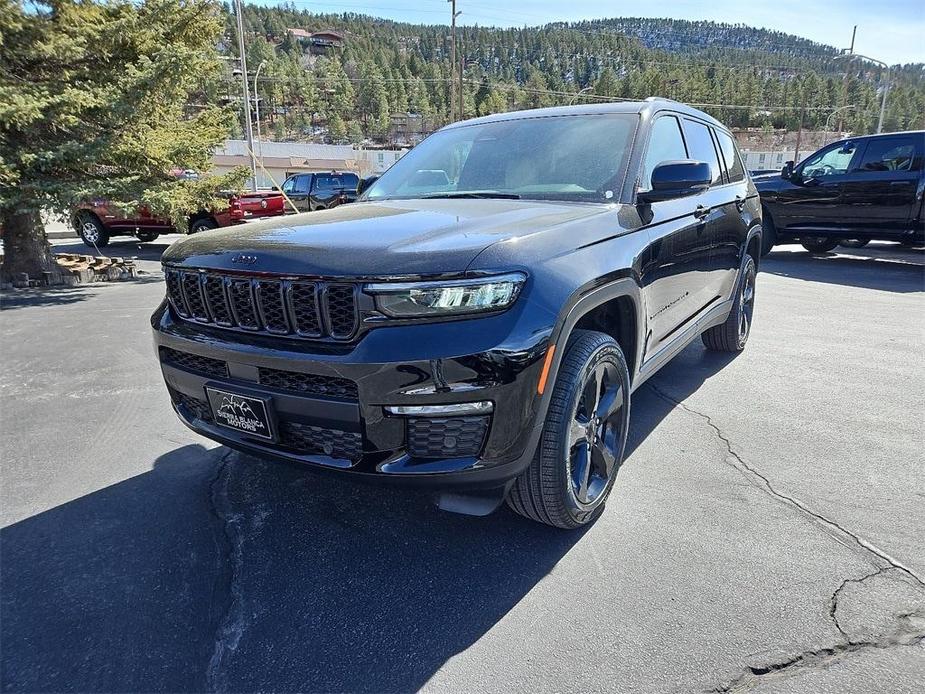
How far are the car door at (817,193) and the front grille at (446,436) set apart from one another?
10962mm

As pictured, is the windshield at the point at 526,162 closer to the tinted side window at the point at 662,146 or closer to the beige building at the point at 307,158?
the tinted side window at the point at 662,146

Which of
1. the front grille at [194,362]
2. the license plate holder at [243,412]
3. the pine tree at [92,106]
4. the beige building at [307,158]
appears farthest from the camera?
the beige building at [307,158]

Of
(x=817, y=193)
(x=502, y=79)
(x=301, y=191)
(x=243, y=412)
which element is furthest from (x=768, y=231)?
(x=502, y=79)

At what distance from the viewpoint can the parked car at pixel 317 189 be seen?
74.5ft

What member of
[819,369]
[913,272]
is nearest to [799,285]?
[913,272]

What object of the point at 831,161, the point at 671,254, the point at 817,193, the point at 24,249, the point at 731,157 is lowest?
the point at 24,249

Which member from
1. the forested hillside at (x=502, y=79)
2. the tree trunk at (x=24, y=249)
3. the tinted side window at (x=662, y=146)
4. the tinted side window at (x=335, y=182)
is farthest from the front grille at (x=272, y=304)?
the forested hillside at (x=502, y=79)

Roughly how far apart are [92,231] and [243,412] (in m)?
15.5

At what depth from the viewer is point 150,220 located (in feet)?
47.3

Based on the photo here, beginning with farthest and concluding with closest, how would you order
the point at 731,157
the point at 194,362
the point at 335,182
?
the point at 335,182 → the point at 731,157 → the point at 194,362

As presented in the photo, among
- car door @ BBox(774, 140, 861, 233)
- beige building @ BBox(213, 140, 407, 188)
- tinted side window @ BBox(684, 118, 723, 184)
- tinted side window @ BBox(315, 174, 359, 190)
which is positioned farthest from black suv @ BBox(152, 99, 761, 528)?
beige building @ BBox(213, 140, 407, 188)

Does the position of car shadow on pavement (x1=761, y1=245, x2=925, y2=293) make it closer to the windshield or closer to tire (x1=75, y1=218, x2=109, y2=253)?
the windshield

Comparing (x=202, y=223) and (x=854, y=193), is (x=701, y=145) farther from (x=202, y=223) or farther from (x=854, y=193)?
(x=202, y=223)

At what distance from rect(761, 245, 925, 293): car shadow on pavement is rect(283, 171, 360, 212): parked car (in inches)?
618
